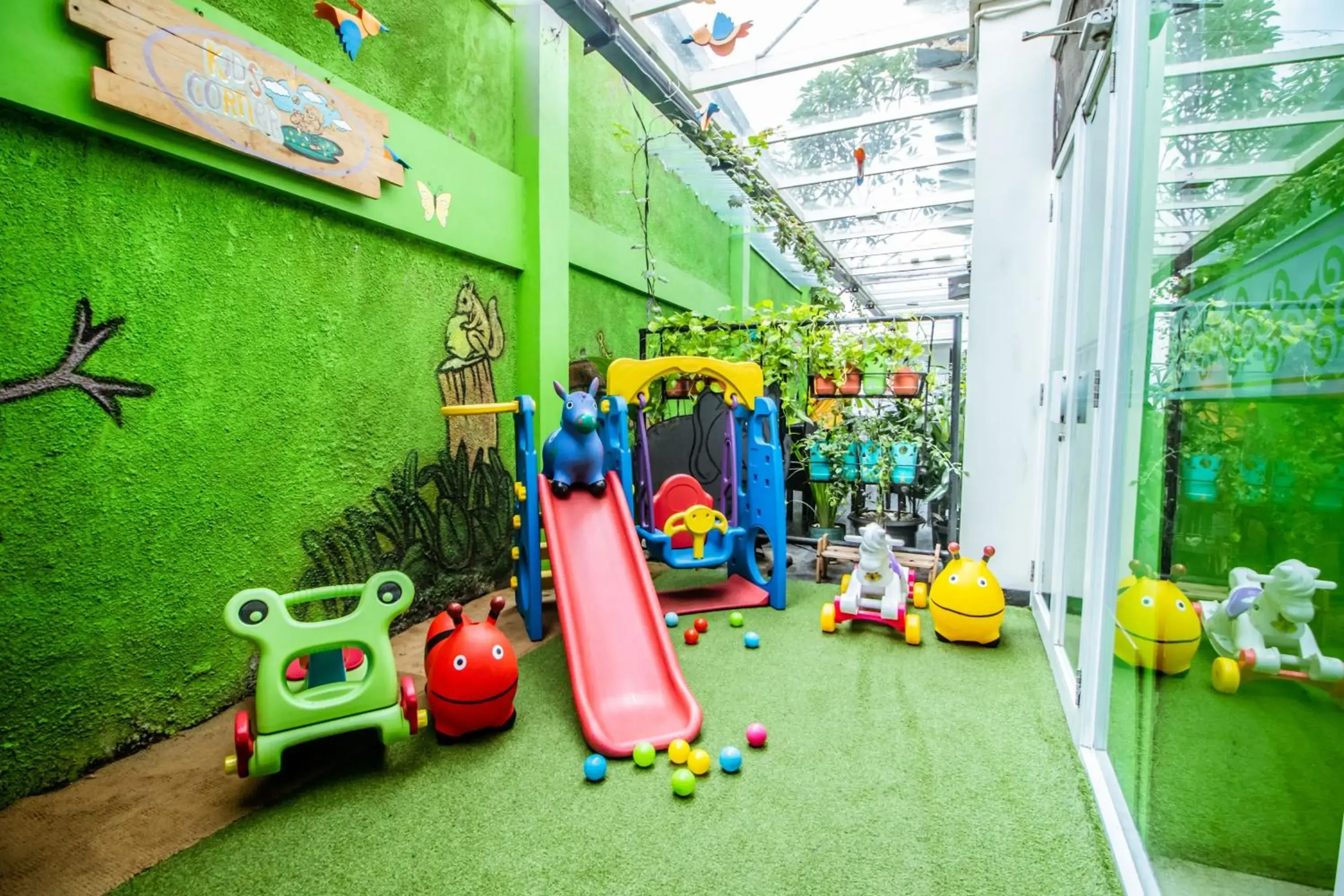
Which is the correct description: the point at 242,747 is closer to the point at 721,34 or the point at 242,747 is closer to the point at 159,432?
the point at 159,432

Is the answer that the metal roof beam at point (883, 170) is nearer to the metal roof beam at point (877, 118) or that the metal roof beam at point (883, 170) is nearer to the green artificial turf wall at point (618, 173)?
the metal roof beam at point (877, 118)

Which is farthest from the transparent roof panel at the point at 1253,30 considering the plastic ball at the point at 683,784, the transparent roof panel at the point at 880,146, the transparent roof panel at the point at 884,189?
the transparent roof panel at the point at 884,189

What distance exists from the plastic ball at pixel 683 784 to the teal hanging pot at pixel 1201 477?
4.14 feet

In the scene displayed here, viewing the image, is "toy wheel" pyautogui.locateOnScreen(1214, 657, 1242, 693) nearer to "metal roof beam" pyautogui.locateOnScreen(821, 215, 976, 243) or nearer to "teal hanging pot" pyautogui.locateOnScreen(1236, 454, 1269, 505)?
"teal hanging pot" pyautogui.locateOnScreen(1236, 454, 1269, 505)

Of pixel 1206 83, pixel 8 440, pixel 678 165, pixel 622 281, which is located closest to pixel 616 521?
pixel 8 440

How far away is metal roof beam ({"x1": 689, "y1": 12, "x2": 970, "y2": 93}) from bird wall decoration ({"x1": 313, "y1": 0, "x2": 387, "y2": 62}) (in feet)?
6.89

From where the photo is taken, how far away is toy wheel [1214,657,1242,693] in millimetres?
977

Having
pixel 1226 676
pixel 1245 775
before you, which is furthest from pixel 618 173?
pixel 1245 775

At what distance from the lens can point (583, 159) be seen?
13.2 ft

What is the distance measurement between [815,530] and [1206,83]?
3.47 meters

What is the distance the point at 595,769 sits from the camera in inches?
65.4

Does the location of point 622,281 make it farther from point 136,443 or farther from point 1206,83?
point 1206,83

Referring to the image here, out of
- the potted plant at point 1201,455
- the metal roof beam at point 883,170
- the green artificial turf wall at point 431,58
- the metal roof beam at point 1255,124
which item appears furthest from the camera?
the metal roof beam at point 883,170

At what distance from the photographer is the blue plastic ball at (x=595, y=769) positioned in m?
1.66
